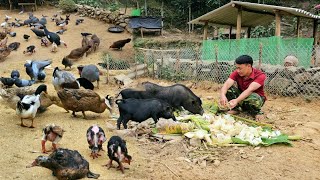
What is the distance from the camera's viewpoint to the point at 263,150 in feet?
19.8

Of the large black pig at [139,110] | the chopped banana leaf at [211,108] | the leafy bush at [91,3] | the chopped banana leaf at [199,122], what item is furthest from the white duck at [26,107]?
the leafy bush at [91,3]

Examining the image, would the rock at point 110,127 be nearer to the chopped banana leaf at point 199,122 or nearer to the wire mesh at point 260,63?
the chopped banana leaf at point 199,122

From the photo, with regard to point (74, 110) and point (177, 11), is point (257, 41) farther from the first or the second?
point (177, 11)

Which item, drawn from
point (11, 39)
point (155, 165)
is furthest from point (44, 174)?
point (11, 39)

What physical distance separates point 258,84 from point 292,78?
9.81ft

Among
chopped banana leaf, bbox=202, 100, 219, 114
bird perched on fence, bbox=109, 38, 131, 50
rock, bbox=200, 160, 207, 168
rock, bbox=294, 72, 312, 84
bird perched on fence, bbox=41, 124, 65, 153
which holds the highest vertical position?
bird perched on fence, bbox=109, 38, 131, 50

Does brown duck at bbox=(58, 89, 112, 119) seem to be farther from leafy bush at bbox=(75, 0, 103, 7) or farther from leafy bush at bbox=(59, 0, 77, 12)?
leafy bush at bbox=(75, 0, 103, 7)

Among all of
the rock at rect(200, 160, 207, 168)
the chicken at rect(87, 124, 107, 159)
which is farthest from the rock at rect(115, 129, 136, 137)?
the rock at rect(200, 160, 207, 168)

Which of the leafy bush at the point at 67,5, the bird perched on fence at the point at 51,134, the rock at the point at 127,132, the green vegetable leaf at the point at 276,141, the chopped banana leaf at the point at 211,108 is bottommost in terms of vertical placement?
the rock at the point at 127,132

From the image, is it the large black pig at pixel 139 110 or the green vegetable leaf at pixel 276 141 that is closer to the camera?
the green vegetable leaf at pixel 276 141

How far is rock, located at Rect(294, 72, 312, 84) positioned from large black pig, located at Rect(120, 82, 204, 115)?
325 centimetres

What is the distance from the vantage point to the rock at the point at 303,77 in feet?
31.4

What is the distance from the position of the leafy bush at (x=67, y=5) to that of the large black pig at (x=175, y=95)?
19.3 metres

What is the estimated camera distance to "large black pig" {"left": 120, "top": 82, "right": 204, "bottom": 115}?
25.8 ft
